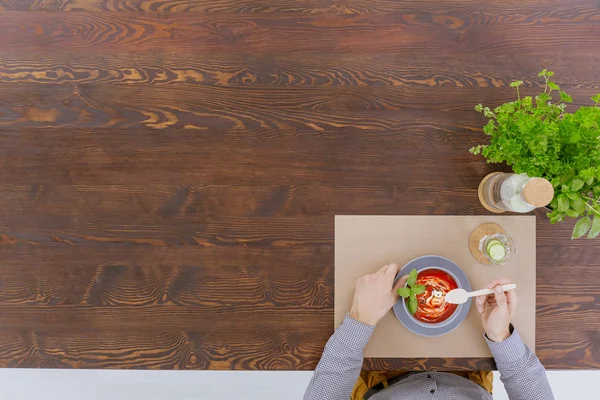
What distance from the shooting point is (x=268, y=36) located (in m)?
1.11

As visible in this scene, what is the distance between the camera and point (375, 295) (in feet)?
3.39

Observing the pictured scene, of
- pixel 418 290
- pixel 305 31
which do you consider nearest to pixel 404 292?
pixel 418 290

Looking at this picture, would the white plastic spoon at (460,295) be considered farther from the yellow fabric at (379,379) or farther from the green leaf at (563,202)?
the yellow fabric at (379,379)

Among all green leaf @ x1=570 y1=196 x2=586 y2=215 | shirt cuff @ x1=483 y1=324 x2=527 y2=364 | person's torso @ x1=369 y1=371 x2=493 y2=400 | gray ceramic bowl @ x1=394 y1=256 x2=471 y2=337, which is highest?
green leaf @ x1=570 y1=196 x2=586 y2=215

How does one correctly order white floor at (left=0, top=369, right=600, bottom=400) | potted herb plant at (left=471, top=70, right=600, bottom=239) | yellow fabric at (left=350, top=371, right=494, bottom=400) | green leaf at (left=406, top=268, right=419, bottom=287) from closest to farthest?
potted herb plant at (left=471, top=70, right=600, bottom=239)
green leaf at (left=406, top=268, right=419, bottom=287)
yellow fabric at (left=350, top=371, right=494, bottom=400)
white floor at (left=0, top=369, right=600, bottom=400)

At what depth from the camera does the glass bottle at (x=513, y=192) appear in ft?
2.72

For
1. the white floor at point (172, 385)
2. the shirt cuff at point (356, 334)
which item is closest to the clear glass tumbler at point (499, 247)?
the shirt cuff at point (356, 334)

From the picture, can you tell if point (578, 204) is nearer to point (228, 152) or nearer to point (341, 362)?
point (341, 362)

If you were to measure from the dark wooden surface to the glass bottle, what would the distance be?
0.12 feet

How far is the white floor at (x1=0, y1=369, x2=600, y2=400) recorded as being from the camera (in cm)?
163

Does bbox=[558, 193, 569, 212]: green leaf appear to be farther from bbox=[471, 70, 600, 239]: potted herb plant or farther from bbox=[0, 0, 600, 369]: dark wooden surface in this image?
bbox=[0, 0, 600, 369]: dark wooden surface

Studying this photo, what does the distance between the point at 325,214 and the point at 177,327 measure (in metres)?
0.51

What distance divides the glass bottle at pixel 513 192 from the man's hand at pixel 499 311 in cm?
20

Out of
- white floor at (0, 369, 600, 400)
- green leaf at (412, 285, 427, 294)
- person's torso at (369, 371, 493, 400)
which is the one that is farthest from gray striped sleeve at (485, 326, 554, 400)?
white floor at (0, 369, 600, 400)
